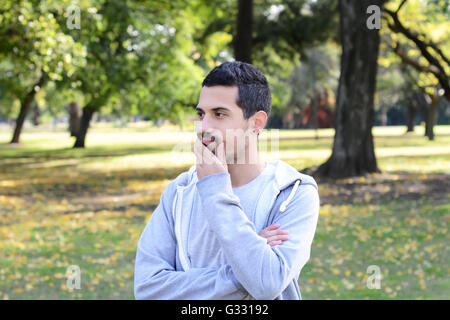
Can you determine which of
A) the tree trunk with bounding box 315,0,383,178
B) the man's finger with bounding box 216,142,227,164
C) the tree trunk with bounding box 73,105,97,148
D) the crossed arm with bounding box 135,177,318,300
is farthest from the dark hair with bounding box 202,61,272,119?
the tree trunk with bounding box 73,105,97,148

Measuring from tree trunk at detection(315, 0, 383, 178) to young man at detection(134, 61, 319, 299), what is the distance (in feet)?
51.8

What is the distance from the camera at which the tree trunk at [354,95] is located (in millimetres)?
17625

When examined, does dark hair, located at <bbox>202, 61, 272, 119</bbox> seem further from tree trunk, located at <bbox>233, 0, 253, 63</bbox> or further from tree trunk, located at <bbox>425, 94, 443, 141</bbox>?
tree trunk, located at <bbox>425, 94, 443, 141</bbox>

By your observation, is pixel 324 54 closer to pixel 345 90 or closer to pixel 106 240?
pixel 345 90

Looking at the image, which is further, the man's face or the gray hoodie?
the man's face

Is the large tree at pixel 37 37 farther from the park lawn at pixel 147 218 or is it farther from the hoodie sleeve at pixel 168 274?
the hoodie sleeve at pixel 168 274

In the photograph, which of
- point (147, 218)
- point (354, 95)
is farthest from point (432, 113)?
point (147, 218)

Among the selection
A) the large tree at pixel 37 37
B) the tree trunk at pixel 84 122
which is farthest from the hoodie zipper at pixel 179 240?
the tree trunk at pixel 84 122

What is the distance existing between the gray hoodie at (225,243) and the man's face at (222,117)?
205 millimetres

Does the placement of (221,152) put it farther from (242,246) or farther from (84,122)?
(84,122)

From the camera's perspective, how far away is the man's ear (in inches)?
101

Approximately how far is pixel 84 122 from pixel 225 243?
1615 inches

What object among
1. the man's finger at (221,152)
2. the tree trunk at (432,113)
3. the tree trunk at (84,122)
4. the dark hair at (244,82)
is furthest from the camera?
the tree trunk at (432,113)

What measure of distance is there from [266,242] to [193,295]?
43cm
